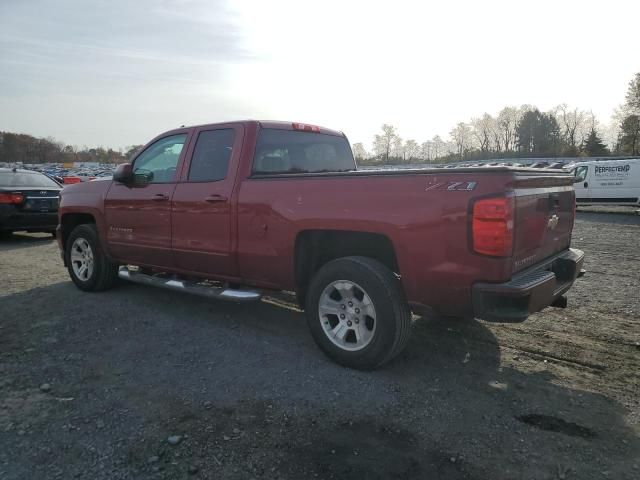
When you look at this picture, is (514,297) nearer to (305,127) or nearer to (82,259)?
(305,127)

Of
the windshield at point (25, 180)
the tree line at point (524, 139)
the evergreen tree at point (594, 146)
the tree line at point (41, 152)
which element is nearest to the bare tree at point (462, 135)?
the tree line at point (524, 139)

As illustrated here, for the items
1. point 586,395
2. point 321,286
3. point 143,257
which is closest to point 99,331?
point 143,257

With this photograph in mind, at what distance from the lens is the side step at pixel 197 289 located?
14.1ft

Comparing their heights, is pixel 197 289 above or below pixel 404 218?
below

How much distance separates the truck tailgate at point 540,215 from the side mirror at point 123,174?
4.10 meters

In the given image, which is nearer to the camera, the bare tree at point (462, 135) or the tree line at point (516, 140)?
the tree line at point (516, 140)

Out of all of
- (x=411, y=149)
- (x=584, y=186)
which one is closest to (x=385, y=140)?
(x=411, y=149)

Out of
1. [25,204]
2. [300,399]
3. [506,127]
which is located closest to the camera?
[300,399]

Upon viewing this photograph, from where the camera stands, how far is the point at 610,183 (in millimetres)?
18078

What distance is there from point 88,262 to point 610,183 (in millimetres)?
18727

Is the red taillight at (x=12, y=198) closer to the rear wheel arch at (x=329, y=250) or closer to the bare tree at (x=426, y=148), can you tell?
the rear wheel arch at (x=329, y=250)

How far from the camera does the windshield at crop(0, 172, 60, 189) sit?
→ 10262 millimetres

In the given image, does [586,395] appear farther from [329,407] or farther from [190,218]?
[190,218]

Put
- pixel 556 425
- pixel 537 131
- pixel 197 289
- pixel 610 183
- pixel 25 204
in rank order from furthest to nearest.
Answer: pixel 537 131 < pixel 610 183 < pixel 25 204 < pixel 197 289 < pixel 556 425
